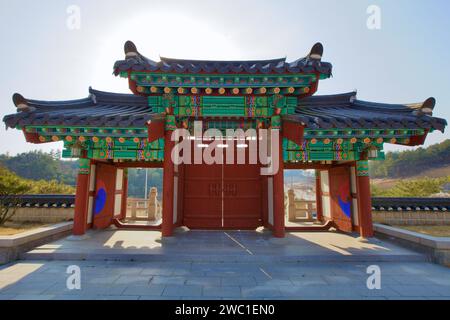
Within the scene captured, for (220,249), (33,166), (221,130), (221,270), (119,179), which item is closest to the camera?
(221,270)

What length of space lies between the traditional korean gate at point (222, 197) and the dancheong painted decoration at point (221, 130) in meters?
0.04

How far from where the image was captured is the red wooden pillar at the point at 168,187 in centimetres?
743

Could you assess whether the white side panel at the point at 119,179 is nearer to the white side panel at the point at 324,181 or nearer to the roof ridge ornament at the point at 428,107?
the white side panel at the point at 324,181

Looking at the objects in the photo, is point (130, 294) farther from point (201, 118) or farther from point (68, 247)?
point (201, 118)

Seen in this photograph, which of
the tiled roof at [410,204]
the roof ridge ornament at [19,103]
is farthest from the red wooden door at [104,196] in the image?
the tiled roof at [410,204]

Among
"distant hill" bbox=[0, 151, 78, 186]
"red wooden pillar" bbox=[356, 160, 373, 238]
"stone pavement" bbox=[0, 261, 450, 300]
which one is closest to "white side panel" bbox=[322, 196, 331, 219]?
"red wooden pillar" bbox=[356, 160, 373, 238]

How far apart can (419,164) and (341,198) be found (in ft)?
309

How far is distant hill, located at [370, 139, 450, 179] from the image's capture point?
2948 inches

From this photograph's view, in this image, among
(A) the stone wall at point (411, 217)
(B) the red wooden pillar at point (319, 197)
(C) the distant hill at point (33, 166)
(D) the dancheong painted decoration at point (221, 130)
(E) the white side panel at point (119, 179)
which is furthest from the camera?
(C) the distant hill at point (33, 166)

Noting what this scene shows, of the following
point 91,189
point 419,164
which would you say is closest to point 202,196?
point 91,189

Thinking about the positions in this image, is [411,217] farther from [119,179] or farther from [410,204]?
[119,179]

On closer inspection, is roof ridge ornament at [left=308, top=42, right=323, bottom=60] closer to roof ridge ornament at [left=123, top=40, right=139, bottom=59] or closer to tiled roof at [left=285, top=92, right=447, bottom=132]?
tiled roof at [left=285, top=92, right=447, bottom=132]

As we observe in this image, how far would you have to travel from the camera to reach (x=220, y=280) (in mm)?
4785
